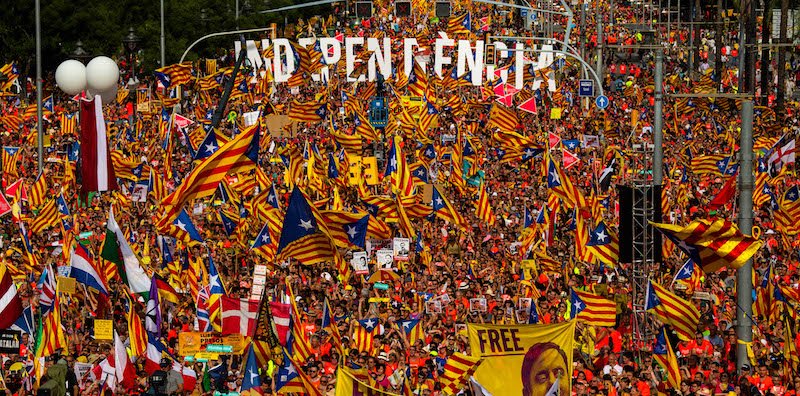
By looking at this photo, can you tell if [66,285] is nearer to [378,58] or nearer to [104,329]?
[104,329]

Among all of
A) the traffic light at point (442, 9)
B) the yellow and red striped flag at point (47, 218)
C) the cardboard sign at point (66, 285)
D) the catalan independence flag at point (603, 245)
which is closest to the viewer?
the cardboard sign at point (66, 285)

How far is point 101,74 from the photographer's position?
2228cm

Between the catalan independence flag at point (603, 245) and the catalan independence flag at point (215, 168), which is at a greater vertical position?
the catalan independence flag at point (215, 168)

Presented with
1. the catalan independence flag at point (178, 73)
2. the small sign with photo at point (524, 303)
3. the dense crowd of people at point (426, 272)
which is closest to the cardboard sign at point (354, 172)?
the dense crowd of people at point (426, 272)

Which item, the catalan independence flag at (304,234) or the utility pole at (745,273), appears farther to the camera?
the catalan independence flag at (304,234)

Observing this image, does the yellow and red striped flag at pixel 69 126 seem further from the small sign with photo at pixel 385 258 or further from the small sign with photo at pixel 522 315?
the small sign with photo at pixel 522 315

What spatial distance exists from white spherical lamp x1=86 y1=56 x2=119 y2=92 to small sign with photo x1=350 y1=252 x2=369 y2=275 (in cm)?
446

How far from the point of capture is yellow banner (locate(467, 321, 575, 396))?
51.0 feet

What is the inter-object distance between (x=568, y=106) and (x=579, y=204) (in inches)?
1032

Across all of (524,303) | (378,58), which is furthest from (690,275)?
(378,58)

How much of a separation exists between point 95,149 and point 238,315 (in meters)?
4.85

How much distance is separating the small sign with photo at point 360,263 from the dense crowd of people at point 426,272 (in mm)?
260

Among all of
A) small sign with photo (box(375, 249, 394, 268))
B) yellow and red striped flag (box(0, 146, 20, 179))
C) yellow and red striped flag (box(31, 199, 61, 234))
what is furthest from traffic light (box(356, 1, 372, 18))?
small sign with photo (box(375, 249, 394, 268))

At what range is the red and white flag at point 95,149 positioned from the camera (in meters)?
21.0
